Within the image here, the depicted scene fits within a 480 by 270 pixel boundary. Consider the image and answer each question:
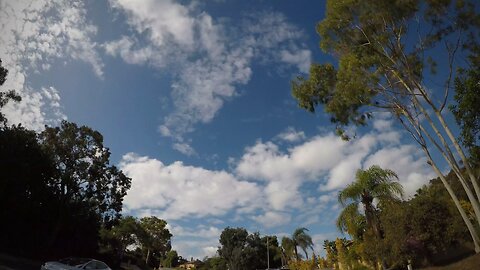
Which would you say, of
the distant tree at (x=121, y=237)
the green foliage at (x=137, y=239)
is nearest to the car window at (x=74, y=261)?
the green foliage at (x=137, y=239)

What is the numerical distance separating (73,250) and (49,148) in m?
10.9

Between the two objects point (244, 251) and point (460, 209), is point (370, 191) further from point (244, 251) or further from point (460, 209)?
point (244, 251)

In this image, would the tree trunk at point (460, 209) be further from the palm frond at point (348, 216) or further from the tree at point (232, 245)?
the tree at point (232, 245)

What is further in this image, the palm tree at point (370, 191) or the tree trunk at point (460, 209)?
the palm tree at point (370, 191)

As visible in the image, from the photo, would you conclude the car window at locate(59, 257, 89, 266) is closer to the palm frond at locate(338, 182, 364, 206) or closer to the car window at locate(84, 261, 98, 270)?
the car window at locate(84, 261, 98, 270)

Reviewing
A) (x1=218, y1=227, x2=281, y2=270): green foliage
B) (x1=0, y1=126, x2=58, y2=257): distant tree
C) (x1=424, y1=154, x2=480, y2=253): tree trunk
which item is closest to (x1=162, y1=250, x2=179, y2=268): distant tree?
(x1=218, y1=227, x2=281, y2=270): green foliage

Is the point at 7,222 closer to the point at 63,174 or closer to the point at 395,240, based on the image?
the point at 63,174

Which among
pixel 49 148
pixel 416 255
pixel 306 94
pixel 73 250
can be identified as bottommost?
pixel 416 255

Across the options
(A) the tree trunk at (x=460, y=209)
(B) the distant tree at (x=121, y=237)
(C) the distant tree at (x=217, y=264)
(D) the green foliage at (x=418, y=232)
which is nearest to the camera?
(A) the tree trunk at (x=460, y=209)

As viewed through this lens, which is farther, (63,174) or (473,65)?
(63,174)

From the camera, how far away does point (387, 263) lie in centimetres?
2719

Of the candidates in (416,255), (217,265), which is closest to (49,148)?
(416,255)

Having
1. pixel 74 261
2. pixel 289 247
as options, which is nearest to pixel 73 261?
pixel 74 261

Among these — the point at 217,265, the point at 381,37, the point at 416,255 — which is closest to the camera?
the point at 381,37
